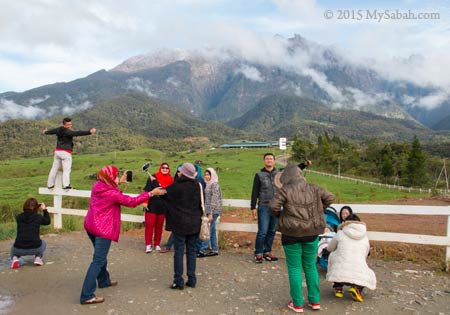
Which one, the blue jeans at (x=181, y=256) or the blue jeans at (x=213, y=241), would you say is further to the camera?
Answer: the blue jeans at (x=213, y=241)

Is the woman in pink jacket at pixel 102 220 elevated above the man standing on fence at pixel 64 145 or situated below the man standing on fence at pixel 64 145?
below

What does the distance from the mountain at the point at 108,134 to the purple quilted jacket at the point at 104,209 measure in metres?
102

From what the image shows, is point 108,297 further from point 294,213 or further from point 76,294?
point 294,213

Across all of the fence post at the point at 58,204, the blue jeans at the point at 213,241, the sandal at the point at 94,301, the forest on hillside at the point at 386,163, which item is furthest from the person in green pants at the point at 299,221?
the forest on hillside at the point at 386,163

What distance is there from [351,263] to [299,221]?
108 centimetres

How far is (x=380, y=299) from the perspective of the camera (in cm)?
552

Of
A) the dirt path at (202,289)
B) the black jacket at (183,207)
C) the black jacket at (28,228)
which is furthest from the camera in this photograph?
the black jacket at (28,228)

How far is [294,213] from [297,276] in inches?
31.1

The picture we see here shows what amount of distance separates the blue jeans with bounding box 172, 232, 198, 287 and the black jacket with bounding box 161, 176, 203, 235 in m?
0.12

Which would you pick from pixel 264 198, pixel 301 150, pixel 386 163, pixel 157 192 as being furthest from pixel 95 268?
pixel 301 150

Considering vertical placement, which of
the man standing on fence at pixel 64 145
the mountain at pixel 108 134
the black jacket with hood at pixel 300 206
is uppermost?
the mountain at pixel 108 134

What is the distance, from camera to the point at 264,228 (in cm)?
723

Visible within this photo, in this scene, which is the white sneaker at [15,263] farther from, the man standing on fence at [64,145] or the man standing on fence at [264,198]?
the man standing on fence at [264,198]

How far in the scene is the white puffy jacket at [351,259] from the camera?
209 inches
